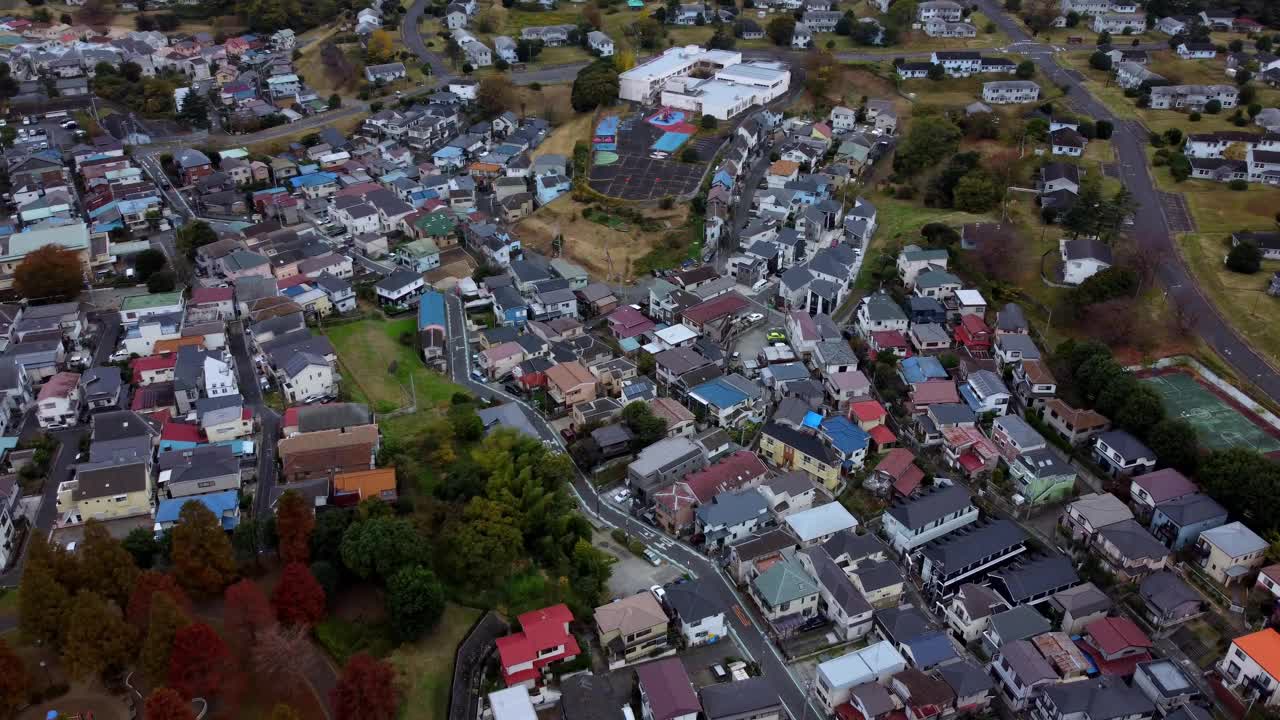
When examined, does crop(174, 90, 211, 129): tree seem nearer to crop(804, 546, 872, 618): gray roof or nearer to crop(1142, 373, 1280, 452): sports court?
crop(804, 546, 872, 618): gray roof

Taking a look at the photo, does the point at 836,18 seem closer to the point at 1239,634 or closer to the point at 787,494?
the point at 787,494

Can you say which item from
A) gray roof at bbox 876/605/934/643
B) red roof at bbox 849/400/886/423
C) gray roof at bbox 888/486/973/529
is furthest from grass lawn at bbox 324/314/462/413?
gray roof at bbox 876/605/934/643

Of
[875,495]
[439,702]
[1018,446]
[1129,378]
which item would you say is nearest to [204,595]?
[439,702]

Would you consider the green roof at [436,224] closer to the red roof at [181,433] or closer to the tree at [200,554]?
the red roof at [181,433]

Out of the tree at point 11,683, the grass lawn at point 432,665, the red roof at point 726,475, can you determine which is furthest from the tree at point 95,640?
the red roof at point 726,475

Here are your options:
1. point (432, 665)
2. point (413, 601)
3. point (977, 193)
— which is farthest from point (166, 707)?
point (977, 193)

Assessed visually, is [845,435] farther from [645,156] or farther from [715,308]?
[645,156]
